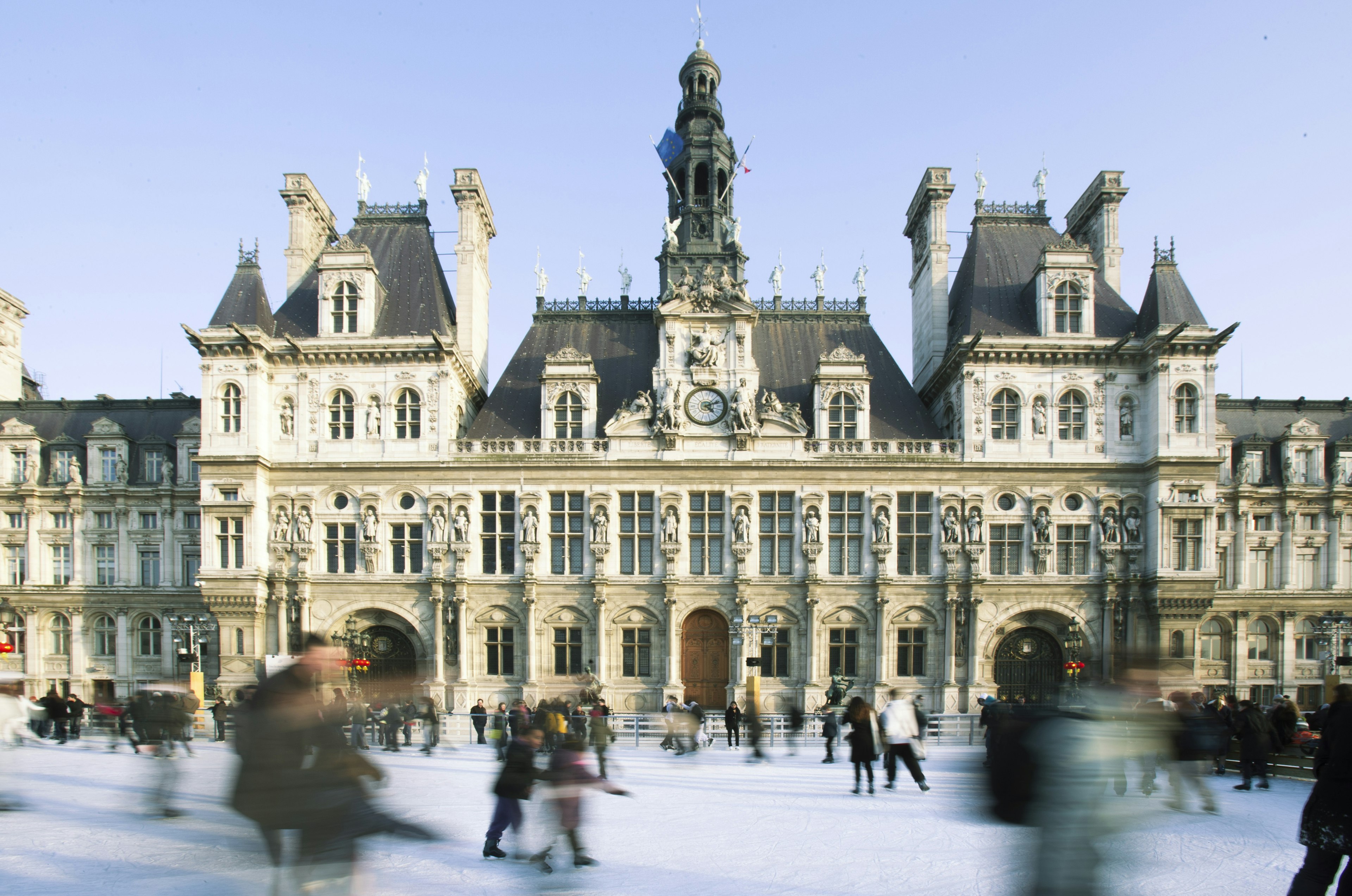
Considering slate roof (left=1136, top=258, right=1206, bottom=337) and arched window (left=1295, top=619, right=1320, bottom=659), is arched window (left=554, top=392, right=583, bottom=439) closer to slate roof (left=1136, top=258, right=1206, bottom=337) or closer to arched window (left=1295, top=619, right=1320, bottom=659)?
slate roof (left=1136, top=258, right=1206, bottom=337)

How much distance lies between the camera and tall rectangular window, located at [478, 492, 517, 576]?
40969 mm

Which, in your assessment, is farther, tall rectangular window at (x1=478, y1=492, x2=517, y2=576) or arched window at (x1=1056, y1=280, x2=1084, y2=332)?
arched window at (x1=1056, y1=280, x2=1084, y2=332)

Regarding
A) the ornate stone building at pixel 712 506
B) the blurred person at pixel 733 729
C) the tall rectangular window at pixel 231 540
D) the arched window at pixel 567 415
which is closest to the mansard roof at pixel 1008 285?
the ornate stone building at pixel 712 506

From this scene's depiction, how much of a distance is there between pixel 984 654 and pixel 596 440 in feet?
59.7

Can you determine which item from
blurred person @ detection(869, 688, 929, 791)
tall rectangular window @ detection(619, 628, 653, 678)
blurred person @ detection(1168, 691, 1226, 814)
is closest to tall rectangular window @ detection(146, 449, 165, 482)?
tall rectangular window @ detection(619, 628, 653, 678)

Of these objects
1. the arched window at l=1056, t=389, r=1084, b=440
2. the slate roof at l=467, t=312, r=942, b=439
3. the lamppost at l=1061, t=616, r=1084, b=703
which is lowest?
the lamppost at l=1061, t=616, r=1084, b=703

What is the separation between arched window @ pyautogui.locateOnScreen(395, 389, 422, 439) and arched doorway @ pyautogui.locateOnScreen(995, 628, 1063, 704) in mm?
26052

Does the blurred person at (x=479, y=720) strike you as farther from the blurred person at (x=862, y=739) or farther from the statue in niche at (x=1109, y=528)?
the statue in niche at (x=1109, y=528)

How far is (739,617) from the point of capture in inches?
1569

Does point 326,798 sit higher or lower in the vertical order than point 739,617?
higher

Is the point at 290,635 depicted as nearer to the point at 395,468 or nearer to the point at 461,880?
the point at 395,468

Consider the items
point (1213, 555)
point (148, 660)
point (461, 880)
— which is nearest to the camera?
point (461, 880)

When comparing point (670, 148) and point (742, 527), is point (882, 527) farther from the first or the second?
point (670, 148)

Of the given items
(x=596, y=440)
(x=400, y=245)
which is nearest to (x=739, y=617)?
(x=596, y=440)
